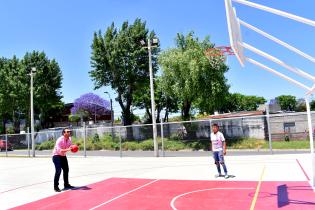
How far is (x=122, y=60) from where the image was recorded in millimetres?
45156


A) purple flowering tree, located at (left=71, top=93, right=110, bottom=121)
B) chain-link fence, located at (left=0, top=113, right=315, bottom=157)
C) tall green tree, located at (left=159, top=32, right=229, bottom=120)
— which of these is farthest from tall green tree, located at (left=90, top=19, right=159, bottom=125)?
purple flowering tree, located at (left=71, top=93, right=110, bottom=121)

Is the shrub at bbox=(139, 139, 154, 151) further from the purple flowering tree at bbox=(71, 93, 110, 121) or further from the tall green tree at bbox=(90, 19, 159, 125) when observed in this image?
the purple flowering tree at bbox=(71, 93, 110, 121)

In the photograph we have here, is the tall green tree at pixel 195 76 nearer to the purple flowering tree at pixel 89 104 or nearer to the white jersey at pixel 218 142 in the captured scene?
the white jersey at pixel 218 142

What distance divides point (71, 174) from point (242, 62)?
390 inches

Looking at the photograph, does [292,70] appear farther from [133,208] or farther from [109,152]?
[109,152]

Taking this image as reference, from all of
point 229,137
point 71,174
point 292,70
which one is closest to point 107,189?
point 71,174

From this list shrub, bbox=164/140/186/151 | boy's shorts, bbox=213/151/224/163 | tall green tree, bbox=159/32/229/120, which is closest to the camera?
boy's shorts, bbox=213/151/224/163

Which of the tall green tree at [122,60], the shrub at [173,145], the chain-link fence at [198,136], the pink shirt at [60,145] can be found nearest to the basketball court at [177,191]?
the pink shirt at [60,145]

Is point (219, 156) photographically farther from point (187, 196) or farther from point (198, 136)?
point (198, 136)

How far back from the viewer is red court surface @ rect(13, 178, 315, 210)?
899 centimetres

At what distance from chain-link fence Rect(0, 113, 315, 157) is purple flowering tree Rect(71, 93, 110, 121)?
129 ft

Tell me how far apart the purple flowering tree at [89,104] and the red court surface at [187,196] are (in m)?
61.0

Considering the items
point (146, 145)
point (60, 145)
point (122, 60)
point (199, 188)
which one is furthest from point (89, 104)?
point (199, 188)

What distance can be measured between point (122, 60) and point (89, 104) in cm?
2961
